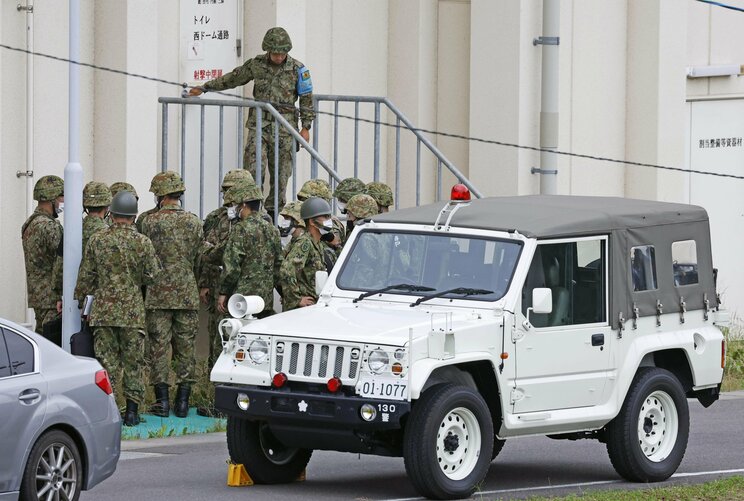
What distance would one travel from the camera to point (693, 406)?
58.5 feet

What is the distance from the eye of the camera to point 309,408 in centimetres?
1072

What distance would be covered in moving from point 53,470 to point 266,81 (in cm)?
945

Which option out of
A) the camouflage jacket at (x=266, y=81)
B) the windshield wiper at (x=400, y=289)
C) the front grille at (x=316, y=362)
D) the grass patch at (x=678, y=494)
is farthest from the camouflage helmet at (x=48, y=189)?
the grass patch at (x=678, y=494)

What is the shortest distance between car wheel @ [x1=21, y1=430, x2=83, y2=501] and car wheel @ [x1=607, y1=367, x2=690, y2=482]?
4075 millimetres

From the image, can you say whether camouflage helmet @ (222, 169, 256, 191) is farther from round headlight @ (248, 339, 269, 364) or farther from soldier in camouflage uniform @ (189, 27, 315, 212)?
round headlight @ (248, 339, 269, 364)

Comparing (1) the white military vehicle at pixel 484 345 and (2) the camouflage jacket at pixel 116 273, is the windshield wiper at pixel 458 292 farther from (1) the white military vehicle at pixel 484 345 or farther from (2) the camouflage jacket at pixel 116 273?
(2) the camouflage jacket at pixel 116 273

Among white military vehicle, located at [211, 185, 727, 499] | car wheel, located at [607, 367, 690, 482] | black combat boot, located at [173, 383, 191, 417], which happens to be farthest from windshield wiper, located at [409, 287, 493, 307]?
black combat boot, located at [173, 383, 191, 417]

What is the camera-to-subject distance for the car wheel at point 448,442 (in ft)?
34.4

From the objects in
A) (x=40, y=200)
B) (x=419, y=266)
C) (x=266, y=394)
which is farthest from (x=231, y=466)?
Answer: (x=40, y=200)

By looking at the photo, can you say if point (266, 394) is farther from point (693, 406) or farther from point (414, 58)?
point (414, 58)

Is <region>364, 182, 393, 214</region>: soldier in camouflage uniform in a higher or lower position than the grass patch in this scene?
higher

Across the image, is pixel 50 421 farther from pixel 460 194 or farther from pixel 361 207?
pixel 361 207

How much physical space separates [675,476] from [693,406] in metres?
5.49

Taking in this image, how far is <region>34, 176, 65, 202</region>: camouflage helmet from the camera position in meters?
15.9
